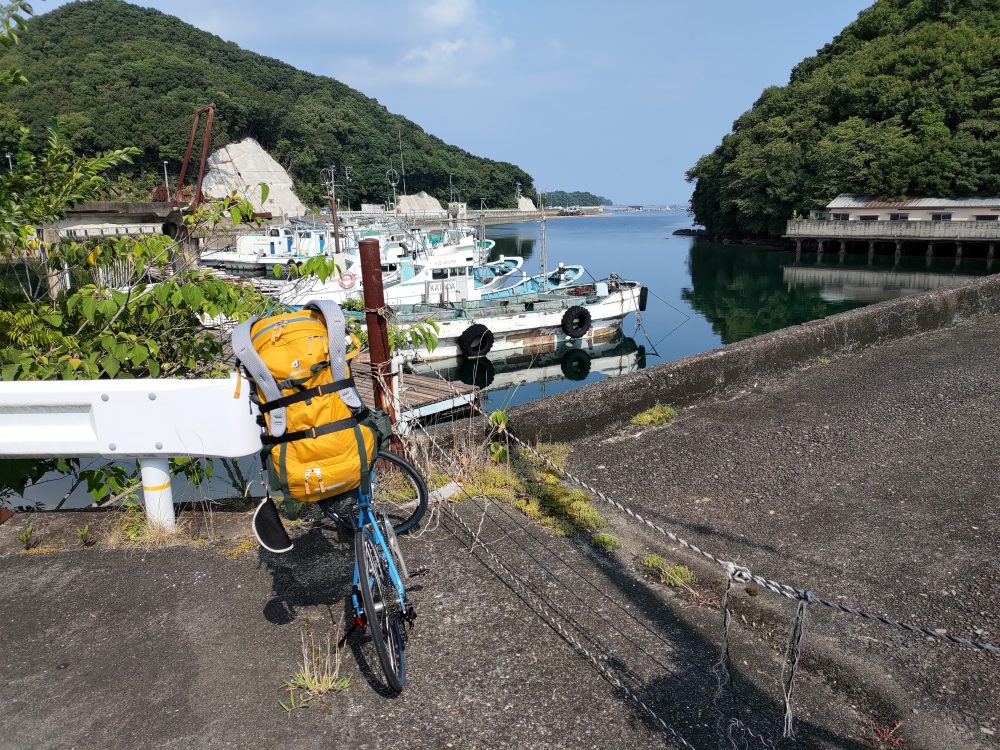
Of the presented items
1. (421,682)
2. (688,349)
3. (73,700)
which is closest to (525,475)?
(421,682)

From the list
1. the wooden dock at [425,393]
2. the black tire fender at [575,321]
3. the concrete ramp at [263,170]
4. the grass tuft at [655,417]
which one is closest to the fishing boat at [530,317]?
the black tire fender at [575,321]

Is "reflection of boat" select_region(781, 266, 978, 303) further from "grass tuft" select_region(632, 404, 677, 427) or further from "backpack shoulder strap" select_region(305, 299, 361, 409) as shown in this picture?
"backpack shoulder strap" select_region(305, 299, 361, 409)

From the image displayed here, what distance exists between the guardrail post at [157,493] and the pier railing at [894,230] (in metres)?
52.2

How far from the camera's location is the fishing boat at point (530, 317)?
77.4ft

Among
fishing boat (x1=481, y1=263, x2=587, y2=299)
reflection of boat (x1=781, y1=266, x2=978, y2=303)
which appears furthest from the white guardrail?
reflection of boat (x1=781, y1=266, x2=978, y2=303)

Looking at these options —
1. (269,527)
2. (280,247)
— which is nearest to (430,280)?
(280,247)

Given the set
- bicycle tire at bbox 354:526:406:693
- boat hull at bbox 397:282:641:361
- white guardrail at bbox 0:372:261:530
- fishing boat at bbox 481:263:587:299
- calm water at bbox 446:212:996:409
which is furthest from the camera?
fishing boat at bbox 481:263:587:299

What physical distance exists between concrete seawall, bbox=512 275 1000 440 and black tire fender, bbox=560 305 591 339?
55.3 feet

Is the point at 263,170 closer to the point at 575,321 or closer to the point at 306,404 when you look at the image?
the point at 575,321

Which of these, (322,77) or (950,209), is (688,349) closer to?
(950,209)

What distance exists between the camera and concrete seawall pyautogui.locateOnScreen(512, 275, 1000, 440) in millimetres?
5281

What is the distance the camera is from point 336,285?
83.9 feet

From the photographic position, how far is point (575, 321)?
84.5 ft

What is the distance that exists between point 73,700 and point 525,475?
110 inches
